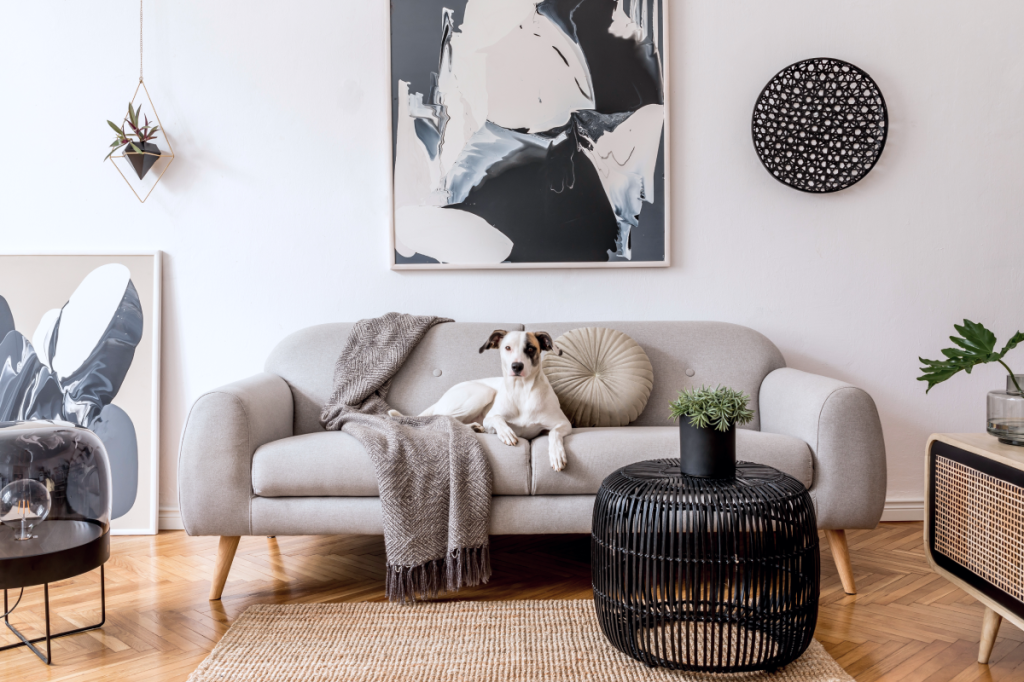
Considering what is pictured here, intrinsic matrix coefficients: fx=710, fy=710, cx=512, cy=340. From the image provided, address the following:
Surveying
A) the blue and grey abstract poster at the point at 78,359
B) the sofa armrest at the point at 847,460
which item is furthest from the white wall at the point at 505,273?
the sofa armrest at the point at 847,460

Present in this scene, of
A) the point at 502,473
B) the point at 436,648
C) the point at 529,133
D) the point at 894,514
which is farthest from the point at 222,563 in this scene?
the point at 894,514

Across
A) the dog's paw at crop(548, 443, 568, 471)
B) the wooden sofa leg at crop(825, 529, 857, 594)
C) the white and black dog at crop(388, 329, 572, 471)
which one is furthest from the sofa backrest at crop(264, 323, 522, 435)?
the wooden sofa leg at crop(825, 529, 857, 594)

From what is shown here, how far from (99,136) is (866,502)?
3415 mm

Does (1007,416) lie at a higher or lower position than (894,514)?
higher

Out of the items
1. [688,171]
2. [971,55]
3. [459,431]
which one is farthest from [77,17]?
[971,55]

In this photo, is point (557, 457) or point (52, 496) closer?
point (52, 496)

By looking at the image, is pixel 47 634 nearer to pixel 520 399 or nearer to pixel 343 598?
pixel 343 598

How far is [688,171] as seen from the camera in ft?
10.4

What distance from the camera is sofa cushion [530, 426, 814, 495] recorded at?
7.30 ft

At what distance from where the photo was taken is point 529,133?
10.3ft

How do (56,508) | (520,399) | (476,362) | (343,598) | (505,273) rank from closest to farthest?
(56,508), (343,598), (520,399), (476,362), (505,273)

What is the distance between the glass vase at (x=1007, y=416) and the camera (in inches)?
71.0

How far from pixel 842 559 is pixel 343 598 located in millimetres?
1610

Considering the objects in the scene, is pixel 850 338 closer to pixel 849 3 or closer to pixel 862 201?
pixel 862 201
